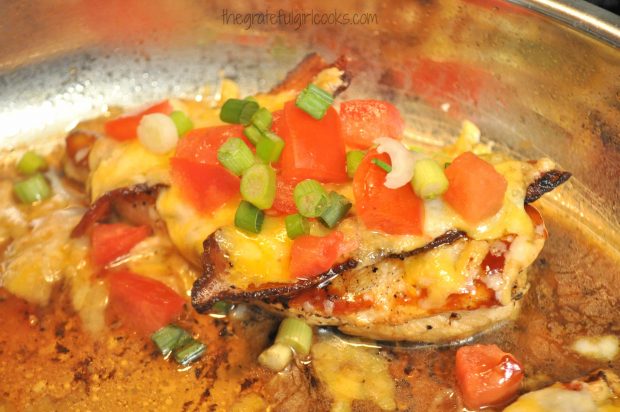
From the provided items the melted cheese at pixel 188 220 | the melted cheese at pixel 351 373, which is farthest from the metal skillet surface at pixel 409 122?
the melted cheese at pixel 188 220

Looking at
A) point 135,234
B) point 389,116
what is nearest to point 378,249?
point 389,116

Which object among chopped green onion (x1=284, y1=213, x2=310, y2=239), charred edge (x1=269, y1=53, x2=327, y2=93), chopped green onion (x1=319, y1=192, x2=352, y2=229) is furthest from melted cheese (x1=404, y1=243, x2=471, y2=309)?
charred edge (x1=269, y1=53, x2=327, y2=93)

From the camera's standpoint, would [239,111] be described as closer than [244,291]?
No

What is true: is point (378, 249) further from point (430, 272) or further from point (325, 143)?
point (325, 143)

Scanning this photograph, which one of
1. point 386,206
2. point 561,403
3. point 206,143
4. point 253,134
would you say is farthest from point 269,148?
point 561,403

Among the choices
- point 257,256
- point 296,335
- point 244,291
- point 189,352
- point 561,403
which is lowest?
point 189,352

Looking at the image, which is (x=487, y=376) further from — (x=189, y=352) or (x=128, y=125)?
(x=128, y=125)
